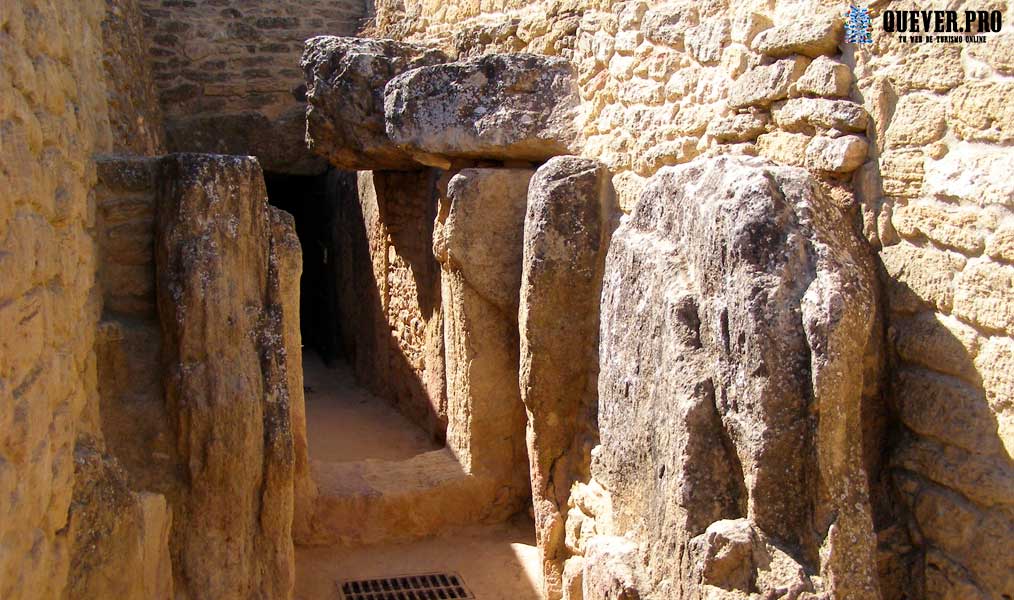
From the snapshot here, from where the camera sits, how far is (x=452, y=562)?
16.3ft

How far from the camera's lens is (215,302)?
11.1 ft

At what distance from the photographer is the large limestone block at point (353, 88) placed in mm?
5559

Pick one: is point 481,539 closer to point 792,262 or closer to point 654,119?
point 654,119

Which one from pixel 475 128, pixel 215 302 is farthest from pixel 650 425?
pixel 475 128

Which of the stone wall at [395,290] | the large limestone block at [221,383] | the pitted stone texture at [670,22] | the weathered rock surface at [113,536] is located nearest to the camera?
the weathered rock surface at [113,536]

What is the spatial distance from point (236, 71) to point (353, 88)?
8.99 feet

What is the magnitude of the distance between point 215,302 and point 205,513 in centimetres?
70

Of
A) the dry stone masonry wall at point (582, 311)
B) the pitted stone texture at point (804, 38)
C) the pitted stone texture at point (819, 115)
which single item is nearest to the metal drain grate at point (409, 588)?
the dry stone masonry wall at point (582, 311)

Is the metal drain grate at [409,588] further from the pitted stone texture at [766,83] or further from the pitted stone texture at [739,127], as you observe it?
the pitted stone texture at [766,83]

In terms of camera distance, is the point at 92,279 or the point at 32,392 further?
the point at 92,279

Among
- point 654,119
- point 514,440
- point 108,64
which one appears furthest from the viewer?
point 514,440

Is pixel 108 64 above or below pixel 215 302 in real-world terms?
above
